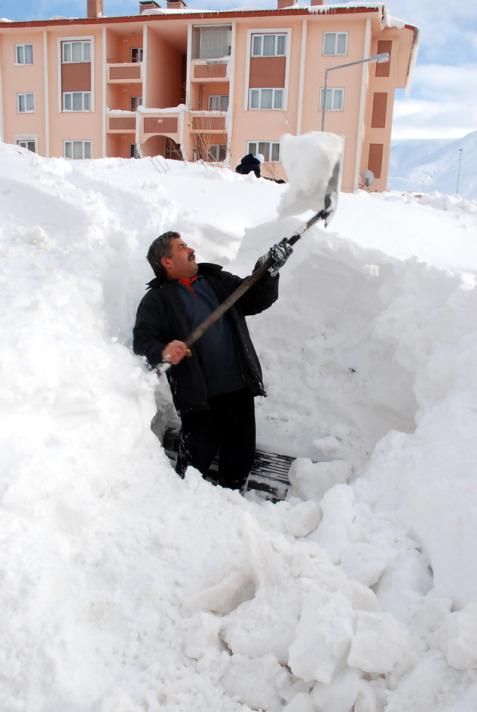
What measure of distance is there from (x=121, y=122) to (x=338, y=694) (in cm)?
2199

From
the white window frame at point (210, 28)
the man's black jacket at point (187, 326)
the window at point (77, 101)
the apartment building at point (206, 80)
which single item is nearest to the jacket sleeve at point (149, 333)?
the man's black jacket at point (187, 326)

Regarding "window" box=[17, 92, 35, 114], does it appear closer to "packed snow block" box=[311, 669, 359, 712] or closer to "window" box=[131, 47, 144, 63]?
"window" box=[131, 47, 144, 63]

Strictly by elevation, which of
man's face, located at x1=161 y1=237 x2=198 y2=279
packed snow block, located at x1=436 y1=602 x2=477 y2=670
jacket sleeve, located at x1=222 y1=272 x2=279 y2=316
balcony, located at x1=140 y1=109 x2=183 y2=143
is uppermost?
balcony, located at x1=140 y1=109 x2=183 y2=143

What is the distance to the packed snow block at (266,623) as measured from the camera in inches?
68.7

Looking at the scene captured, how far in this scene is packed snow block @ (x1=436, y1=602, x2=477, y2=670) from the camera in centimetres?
154

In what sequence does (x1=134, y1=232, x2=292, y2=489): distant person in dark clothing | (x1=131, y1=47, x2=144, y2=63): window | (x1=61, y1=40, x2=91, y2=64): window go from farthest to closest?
(x1=131, y1=47, x2=144, y2=63): window < (x1=61, y1=40, x2=91, y2=64): window < (x1=134, y1=232, x2=292, y2=489): distant person in dark clothing

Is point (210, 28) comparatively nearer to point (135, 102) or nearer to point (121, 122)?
point (135, 102)

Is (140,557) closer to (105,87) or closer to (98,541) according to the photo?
(98,541)

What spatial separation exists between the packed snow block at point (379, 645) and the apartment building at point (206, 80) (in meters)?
18.0

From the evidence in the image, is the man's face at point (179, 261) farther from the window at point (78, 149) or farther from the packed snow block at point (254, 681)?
the window at point (78, 149)

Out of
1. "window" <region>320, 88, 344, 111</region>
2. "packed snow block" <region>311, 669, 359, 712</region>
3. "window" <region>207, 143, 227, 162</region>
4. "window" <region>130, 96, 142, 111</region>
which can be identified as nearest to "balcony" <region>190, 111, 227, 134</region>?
"window" <region>207, 143, 227, 162</region>

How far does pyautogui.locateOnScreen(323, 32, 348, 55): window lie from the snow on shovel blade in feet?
62.3

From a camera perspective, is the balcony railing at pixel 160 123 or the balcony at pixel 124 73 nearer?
the balcony railing at pixel 160 123

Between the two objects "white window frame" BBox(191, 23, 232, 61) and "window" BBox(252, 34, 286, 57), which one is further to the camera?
"white window frame" BBox(191, 23, 232, 61)
